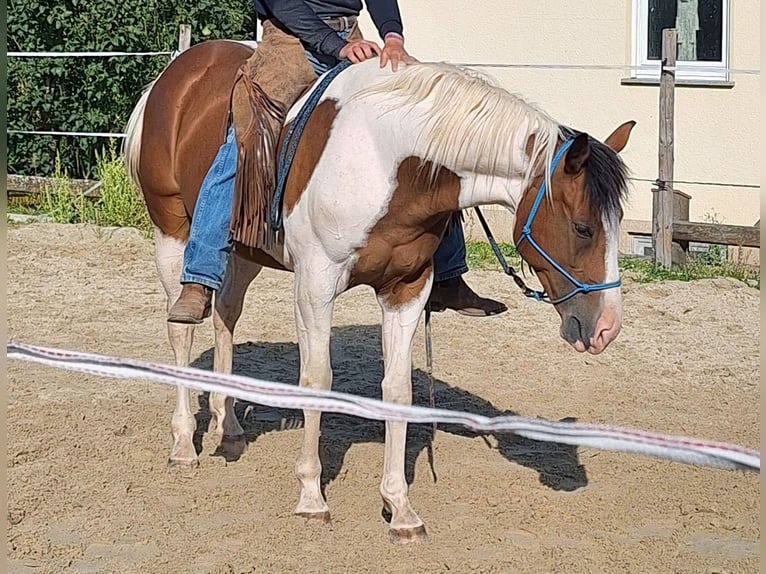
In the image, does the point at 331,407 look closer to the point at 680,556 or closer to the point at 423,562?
the point at 423,562

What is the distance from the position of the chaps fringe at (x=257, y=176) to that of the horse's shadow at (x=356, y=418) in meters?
1.13

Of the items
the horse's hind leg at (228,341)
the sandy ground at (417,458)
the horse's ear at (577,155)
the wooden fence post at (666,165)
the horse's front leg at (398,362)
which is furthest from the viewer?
the wooden fence post at (666,165)

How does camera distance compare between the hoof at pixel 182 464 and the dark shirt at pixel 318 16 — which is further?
the hoof at pixel 182 464

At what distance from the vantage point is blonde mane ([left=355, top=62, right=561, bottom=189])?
3.92 metres

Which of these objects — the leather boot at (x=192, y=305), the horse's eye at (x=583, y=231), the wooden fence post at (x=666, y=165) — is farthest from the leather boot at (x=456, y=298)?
the wooden fence post at (x=666, y=165)

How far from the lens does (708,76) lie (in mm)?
9828

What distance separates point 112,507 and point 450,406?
1.98 m

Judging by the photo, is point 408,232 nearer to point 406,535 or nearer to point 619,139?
point 619,139

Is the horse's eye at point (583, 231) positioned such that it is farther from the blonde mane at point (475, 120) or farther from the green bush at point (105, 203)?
the green bush at point (105, 203)

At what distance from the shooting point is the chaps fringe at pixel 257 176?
14.8 feet

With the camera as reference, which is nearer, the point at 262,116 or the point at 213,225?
the point at 262,116

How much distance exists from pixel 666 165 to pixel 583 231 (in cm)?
564

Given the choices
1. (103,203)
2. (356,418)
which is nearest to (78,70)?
(103,203)

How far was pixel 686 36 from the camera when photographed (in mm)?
10047
